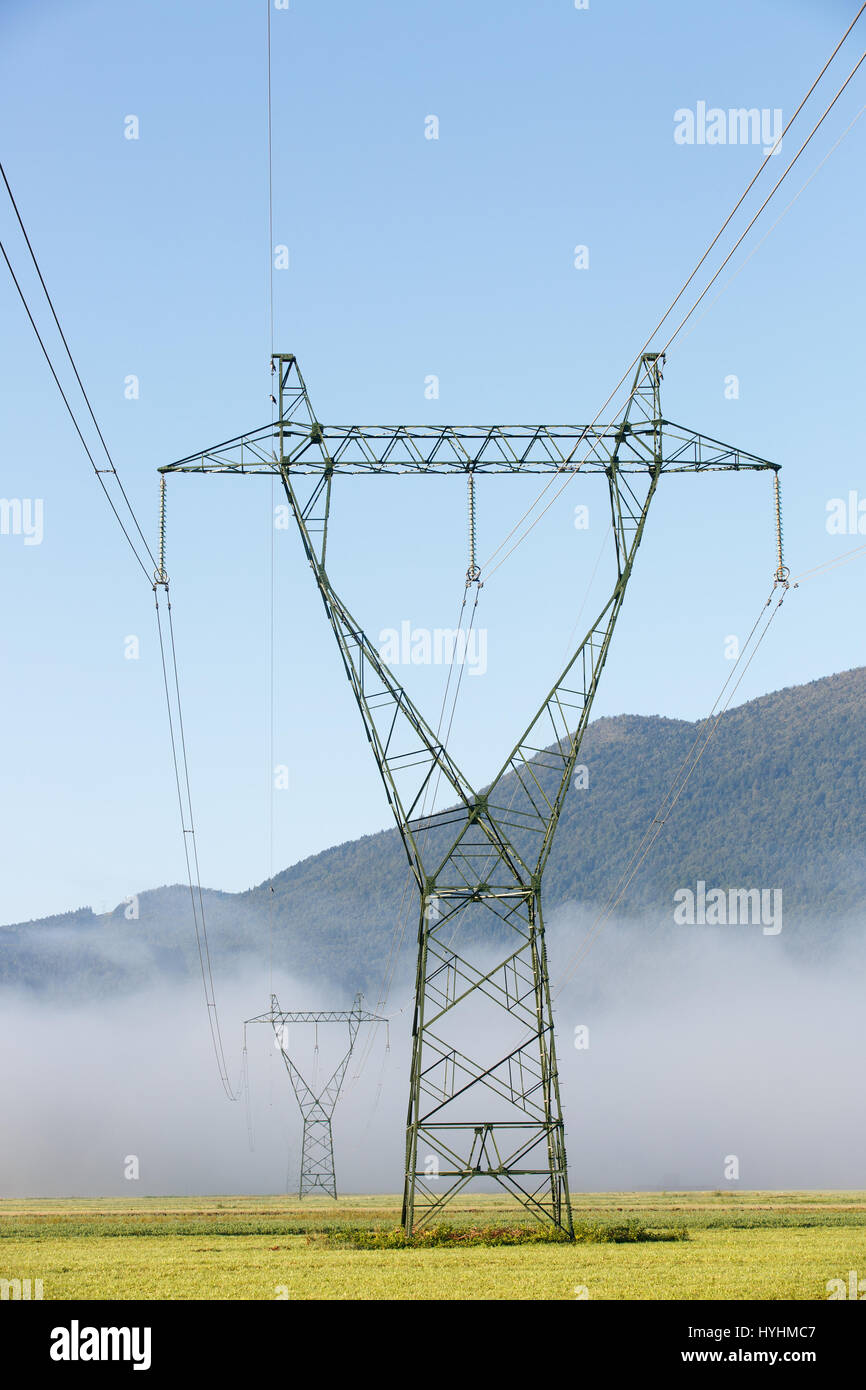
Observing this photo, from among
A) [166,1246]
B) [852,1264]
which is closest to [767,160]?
[852,1264]

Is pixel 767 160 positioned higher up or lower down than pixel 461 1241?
higher up

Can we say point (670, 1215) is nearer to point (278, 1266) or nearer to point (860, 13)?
point (278, 1266)

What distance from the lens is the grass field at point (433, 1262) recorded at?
26.8 metres

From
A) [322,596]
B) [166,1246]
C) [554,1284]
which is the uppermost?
[322,596]

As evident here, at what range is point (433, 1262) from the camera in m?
33.2

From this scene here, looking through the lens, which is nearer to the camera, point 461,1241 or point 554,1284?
point 554,1284

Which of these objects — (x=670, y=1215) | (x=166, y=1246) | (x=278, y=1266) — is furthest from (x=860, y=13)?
(x=670, y=1215)

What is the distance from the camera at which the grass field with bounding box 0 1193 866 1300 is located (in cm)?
2675
